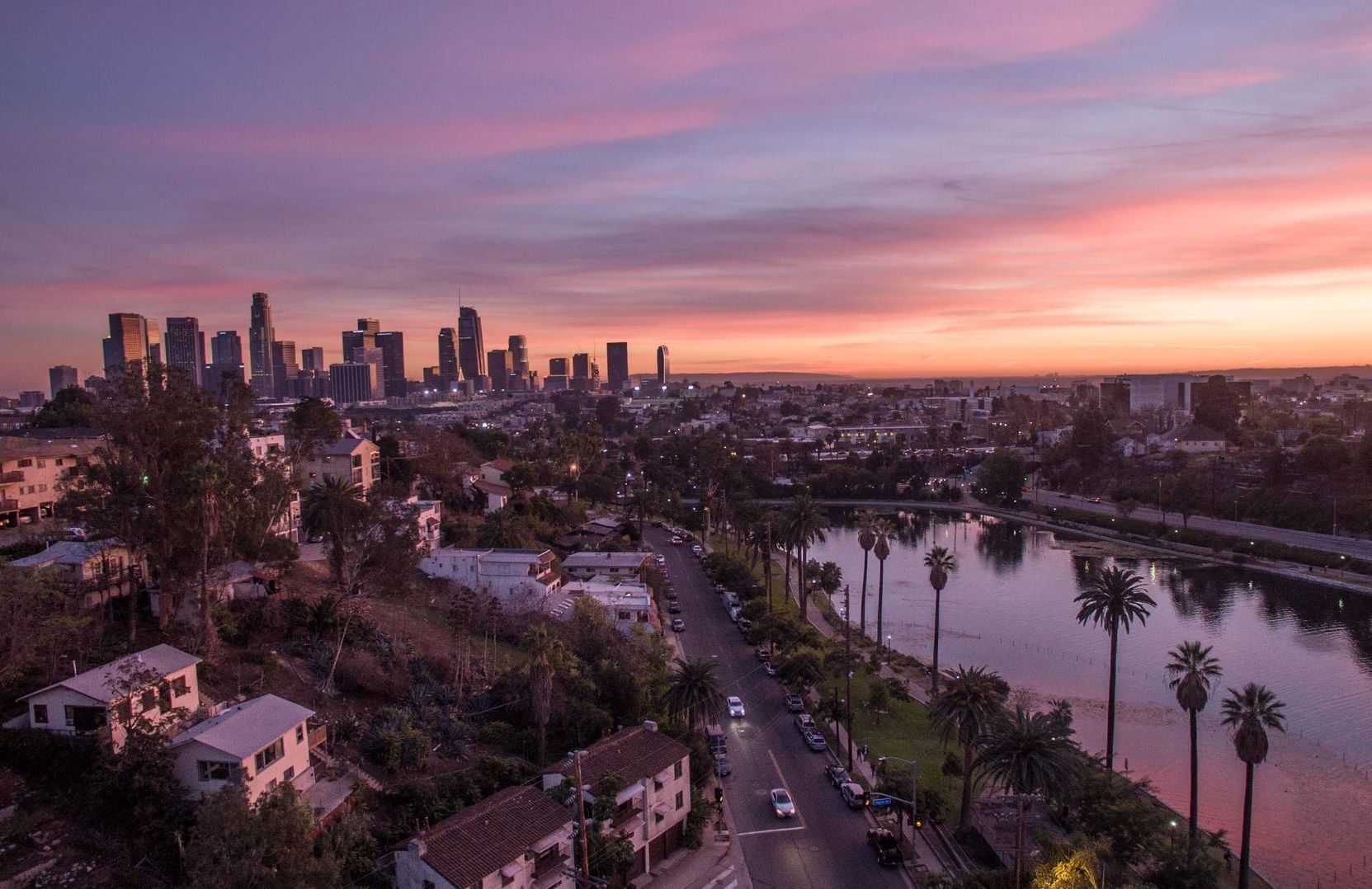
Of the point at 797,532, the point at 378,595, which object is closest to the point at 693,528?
the point at 797,532

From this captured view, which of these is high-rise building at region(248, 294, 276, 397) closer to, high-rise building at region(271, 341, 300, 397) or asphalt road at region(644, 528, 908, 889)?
high-rise building at region(271, 341, 300, 397)

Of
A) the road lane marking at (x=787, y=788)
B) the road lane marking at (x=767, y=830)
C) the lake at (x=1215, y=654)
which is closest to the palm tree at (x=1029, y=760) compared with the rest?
the road lane marking at (x=787, y=788)

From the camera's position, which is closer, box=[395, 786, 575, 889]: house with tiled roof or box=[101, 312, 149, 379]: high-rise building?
box=[395, 786, 575, 889]: house with tiled roof

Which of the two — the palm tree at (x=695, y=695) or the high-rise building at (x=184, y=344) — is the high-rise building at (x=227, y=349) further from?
the palm tree at (x=695, y=695)

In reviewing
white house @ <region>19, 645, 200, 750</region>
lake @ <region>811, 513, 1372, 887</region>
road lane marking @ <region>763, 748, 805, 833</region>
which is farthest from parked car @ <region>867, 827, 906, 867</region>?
white house @ <region>19, 645, 200, 750</region>

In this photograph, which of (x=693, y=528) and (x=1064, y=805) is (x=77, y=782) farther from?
(x=693, y=528)

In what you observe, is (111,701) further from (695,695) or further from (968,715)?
(968,715)

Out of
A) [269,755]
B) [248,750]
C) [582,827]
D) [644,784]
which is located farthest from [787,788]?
[248,750]
